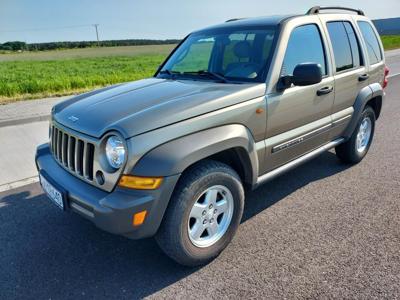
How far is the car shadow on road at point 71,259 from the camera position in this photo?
2629 mm

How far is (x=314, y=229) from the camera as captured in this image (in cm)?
330

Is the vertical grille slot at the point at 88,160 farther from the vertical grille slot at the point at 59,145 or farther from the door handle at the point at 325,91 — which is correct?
the door handle at the point at 325,91

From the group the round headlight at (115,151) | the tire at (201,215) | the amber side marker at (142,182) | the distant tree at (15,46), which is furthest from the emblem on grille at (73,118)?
the distant tree at (15,46)

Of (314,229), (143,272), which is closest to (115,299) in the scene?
(143,272)

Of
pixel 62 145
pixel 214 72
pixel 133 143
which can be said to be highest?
pixel 214 72

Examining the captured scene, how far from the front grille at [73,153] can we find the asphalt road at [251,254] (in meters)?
0.78

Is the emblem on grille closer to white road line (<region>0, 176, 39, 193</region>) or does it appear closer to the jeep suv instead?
the jeep suv

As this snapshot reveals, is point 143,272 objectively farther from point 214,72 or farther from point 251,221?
point 214,72

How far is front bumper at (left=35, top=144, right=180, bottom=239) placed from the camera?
2334 mm

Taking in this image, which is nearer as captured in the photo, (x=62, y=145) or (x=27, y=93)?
(x=62, y=145)

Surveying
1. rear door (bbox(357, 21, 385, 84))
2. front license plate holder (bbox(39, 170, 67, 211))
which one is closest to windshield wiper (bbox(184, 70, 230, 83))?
front license plate holder (bbox(39, 170, 67, 211))

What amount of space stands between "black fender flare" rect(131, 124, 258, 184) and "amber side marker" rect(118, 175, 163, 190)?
0.04 meters

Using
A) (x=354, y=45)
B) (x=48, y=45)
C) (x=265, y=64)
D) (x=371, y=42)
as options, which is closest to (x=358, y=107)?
(x=354, y=45)

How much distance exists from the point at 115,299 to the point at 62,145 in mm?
1277
